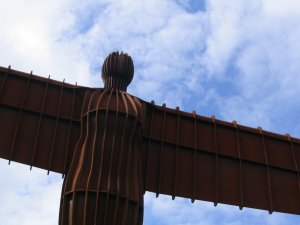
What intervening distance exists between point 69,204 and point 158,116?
4542 mm

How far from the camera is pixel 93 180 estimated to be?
11969 mm

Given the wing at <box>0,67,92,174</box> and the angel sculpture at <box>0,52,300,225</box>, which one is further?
the wing at <box>0,67,92,174</box>

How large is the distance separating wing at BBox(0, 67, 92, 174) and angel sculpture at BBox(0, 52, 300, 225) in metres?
0.03

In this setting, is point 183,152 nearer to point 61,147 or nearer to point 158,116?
point 158,116

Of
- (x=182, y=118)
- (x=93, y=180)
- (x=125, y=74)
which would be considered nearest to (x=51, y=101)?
(x=125, y=74)

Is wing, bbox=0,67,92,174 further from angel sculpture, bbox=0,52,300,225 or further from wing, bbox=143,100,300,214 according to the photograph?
wing, bbox=143,100,300,214

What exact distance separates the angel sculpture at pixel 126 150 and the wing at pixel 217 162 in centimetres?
3

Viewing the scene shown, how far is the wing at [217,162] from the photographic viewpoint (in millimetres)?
14375

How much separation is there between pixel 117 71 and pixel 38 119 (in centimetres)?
286

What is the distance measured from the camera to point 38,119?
13758 millimetres

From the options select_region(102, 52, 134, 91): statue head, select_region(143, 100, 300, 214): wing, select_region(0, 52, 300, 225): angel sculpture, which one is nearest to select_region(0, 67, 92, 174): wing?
select_region(0, 52, 300, 225): angel sculpture

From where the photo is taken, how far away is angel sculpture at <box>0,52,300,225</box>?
12016 millimetres

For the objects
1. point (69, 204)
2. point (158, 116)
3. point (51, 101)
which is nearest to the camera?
point (69, 204)

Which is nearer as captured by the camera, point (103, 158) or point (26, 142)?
point (103, 158)
